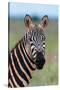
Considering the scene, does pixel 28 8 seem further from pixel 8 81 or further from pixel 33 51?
pixel 8 81

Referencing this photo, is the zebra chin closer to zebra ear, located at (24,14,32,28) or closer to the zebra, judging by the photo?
the zebra

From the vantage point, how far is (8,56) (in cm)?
203

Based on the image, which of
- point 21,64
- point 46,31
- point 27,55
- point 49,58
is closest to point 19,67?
point 21,64

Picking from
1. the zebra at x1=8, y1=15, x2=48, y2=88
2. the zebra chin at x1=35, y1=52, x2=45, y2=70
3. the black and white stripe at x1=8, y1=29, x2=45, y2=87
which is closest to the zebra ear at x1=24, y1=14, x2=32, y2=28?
the zebra at x1=8, y1=15, x2=48, y2=88

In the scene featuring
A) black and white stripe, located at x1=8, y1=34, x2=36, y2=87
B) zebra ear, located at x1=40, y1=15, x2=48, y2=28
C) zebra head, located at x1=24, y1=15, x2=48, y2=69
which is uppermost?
zebra ear, located at x1=40, y1=15, x2=48, y2=28

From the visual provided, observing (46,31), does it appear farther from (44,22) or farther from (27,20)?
(27,20)

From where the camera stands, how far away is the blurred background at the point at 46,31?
2033 mm

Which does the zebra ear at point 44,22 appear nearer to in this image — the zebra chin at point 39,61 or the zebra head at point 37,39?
the zebra head at point 37,39

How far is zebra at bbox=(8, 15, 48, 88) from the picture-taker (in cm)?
204

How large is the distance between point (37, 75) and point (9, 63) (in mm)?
287

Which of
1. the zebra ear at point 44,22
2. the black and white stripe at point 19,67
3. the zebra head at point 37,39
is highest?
the zebra ear at point 44,22

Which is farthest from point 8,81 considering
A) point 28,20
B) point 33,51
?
point 28,20

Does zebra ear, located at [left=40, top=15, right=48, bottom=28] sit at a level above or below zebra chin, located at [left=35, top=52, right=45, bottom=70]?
above

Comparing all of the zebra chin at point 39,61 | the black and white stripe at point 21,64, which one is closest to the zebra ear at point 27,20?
the black and white stripe at point 21,64
